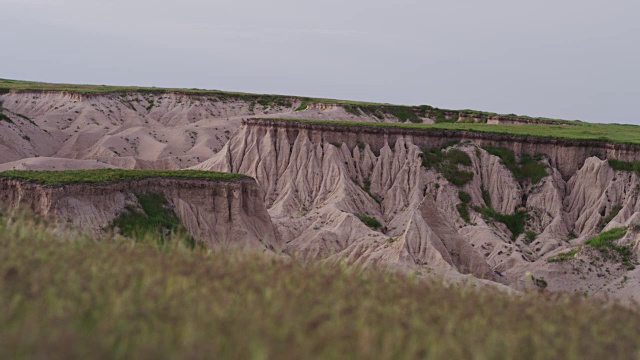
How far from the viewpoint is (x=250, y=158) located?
69.9 m

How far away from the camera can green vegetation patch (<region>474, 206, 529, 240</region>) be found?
65125 millimetres

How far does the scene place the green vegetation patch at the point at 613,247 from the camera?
4859 cm

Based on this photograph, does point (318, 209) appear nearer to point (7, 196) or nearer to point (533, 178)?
point (533, 178)

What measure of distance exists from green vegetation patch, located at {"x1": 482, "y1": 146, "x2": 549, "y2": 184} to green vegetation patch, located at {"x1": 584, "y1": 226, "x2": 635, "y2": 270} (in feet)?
54.4

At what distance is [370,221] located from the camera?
2442 inches

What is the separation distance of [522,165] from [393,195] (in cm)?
946

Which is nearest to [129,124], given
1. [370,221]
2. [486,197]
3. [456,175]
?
[456,175]

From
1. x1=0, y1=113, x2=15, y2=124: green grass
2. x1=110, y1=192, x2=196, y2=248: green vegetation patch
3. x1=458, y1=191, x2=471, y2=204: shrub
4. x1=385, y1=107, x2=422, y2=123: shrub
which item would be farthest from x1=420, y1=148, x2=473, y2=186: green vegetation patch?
x1=0, y1=113, x2=15, y2=124: green grass

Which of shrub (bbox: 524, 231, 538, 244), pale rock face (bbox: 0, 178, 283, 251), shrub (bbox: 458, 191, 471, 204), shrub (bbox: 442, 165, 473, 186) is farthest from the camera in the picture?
shrub (bbox: 442, 165, 473, 186)

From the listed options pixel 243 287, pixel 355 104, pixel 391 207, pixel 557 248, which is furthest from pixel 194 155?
pixel 243 287

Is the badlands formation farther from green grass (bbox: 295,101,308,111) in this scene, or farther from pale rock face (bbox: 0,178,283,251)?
green grass (bbox: 295,101,308,111)

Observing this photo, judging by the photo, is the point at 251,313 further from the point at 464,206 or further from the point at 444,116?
the point at 444,116

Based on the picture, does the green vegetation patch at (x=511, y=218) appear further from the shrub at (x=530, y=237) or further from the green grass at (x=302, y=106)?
the green grass at (x=302, y=106)

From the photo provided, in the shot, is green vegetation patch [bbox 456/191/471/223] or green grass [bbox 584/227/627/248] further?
green vegetation patch [bbox 456/191/471/223]
